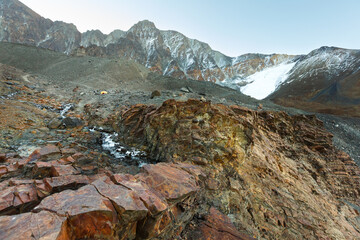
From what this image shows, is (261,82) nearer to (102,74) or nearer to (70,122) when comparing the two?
(102,74)

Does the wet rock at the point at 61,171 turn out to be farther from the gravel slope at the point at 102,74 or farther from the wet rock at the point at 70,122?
the gravel slope at the point at 102,74

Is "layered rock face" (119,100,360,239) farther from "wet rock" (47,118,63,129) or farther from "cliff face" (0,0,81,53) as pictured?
"cliff face" (0,0,81,53)

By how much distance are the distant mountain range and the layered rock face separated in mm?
41875

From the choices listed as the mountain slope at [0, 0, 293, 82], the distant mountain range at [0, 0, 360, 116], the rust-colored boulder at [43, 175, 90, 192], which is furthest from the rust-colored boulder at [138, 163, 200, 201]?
the mountain slope at [0, 0, 293, 82]

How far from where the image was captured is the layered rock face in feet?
18.6

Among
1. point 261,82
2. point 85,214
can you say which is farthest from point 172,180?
point 261,82

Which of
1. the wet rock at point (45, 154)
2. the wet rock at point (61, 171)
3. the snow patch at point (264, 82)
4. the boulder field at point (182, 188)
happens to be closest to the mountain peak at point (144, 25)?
the snow patch at point (264, 82)

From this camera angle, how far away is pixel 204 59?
117188 millimetres

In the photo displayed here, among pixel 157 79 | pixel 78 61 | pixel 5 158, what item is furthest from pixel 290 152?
pixel 78 61

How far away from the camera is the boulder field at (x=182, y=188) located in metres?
2.66

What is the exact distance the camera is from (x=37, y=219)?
229cm

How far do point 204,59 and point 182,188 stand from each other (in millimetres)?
123855

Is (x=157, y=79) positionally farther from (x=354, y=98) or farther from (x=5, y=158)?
(x=354, y=98)

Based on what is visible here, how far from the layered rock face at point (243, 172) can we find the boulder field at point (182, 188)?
1.8 inches
